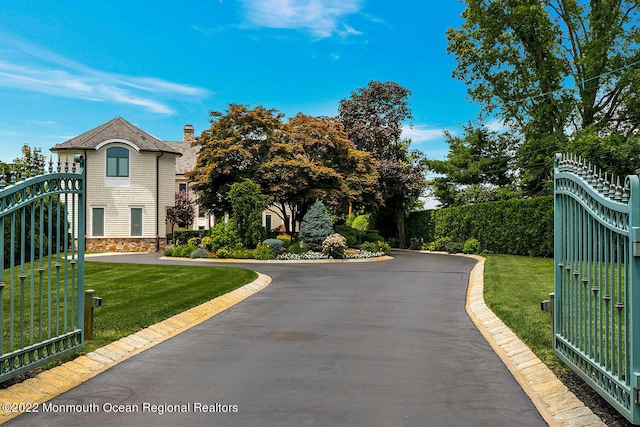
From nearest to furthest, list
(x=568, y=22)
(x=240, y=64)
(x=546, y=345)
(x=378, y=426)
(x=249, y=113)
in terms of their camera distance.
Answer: (x=378, y=426)
(x=546, y=345)
(x=240, y=64)
(x=249, y=113)
(x=568, y=22)

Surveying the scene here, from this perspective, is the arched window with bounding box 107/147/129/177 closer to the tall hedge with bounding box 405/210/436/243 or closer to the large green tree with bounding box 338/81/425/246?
the large green tree with bounding box 338/81/425/246

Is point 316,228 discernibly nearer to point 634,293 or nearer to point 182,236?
point 182,236

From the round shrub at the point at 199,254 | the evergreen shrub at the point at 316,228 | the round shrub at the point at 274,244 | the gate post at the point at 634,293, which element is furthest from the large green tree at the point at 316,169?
the gate post at the point at 634,293

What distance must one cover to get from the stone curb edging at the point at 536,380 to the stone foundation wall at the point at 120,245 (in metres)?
28.5

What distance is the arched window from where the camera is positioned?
34406 mm

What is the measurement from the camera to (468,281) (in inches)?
643

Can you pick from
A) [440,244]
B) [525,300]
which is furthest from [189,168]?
[525,300]

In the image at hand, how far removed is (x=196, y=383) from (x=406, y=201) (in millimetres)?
34381

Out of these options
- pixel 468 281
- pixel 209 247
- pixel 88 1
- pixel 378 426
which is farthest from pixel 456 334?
pixel 209 247

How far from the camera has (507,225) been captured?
28.3 meters

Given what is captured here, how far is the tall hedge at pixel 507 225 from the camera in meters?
25.3

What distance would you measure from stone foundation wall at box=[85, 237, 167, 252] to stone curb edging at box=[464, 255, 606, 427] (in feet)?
93.6

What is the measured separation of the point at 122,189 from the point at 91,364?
2991 cm

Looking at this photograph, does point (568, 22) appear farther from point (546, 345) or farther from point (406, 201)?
point (546, 345)
